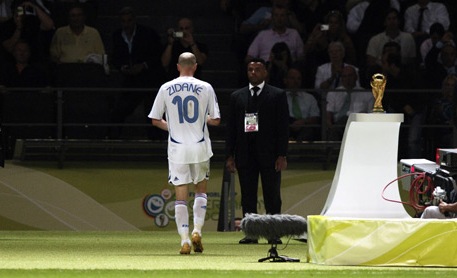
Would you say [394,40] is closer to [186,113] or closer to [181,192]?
[186,113]

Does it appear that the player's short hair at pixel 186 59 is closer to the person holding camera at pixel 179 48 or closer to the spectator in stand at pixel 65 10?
the person holding camera at pixel 179 48

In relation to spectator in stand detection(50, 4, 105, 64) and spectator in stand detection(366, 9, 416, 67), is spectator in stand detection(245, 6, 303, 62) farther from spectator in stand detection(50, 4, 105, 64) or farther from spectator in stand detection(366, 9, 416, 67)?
spectator in stand detection(50, 4, 105, 64)

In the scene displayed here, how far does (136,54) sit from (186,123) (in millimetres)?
6998

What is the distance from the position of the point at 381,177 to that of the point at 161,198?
728 cm

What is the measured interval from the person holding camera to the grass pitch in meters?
3.47

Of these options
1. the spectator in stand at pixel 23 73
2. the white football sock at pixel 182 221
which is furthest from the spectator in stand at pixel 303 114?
the white football sock at pixel 182 221

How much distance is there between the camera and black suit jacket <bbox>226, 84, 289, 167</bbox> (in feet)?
55.3

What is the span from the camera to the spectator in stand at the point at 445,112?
20734mm

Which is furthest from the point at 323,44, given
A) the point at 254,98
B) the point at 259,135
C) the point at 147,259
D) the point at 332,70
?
the point at 147,259

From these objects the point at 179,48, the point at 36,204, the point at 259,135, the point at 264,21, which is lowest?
the point at 36,204

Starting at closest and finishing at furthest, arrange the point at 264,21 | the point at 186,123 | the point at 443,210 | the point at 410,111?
the point at 443,210, the point at 186,123, the point at 410,111, the point at 264,21

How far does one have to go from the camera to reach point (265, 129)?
16875mm

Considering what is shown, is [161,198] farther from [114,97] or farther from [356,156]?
[356,156]

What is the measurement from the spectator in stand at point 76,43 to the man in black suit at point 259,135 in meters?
5.35
